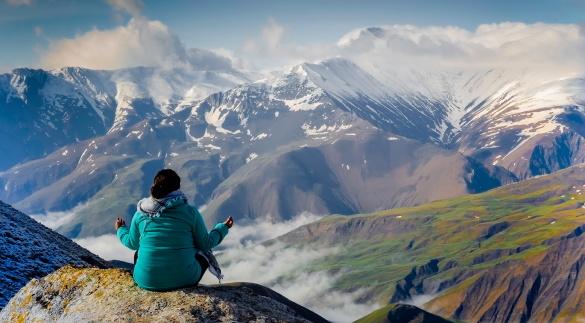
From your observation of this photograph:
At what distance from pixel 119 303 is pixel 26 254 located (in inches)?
357

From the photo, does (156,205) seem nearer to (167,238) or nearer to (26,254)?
(167,238)

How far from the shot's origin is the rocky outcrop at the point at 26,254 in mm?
17188

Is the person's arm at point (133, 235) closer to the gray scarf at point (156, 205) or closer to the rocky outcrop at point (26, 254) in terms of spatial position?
the gray scarf at point (156, 205)

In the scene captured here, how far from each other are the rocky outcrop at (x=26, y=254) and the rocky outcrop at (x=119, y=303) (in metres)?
3.67

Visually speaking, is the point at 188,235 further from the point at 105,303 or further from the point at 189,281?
the point at 105,303

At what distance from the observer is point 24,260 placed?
18.3 meters

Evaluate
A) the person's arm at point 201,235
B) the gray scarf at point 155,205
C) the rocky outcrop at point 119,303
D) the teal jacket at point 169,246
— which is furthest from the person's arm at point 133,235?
the person's arm at point 201,235

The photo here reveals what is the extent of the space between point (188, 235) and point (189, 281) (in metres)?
1.17

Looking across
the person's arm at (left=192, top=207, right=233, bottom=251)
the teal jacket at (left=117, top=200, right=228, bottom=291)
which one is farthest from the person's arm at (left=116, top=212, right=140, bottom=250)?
the person's arm at (left=192, top=207, right=233, bottom=251)

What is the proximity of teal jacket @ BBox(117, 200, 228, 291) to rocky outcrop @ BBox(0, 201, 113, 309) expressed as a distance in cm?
668

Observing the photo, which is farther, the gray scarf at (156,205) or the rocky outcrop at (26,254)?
the rocky outcrop at (26,254)

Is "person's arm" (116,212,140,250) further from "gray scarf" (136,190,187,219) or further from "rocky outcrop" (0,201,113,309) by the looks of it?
"rocky outcrop" (0,201,113,309)

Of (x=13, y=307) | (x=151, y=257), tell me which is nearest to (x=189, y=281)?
(x=151, y=257)

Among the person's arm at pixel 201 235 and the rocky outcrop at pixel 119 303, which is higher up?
the person's arm at pixel 201 235
